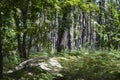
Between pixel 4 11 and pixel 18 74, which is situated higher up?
pixel 4 11

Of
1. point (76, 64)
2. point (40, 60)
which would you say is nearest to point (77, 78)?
point (76, 64)

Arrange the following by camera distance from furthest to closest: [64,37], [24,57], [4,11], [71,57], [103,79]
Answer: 1. [64,37]
2. [24,57]
3. [71,57]
4. [103,79]
5. [4,11]

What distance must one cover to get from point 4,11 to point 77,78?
3.71 metres

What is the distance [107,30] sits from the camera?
44.2ft

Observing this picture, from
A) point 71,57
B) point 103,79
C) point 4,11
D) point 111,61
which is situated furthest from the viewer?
point 71,57

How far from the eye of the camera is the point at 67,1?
10.9 m

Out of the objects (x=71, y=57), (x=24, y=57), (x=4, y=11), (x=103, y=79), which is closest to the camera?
(x=4, y=11)

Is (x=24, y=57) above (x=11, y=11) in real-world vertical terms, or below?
below

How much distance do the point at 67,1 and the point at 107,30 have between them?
3278mm

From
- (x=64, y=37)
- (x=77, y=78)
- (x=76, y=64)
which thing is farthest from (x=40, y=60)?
(x=64, y=37)

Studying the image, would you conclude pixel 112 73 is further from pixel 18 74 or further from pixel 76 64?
pixel 18 74

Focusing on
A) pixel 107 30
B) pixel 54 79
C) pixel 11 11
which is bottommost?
pixel 54 79

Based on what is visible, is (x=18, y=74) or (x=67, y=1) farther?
(x=18, y=74)

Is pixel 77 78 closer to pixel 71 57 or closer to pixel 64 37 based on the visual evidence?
pixel 71 57
